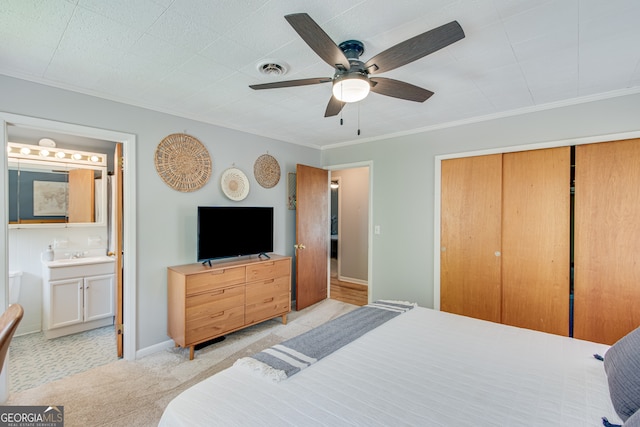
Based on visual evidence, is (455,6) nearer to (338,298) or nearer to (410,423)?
(410,423)

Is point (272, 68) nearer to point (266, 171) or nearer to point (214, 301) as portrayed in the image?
point (266, 171)

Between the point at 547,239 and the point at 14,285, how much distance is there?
5423mm

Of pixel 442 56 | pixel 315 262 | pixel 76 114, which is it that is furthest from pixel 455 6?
pixel 315 262

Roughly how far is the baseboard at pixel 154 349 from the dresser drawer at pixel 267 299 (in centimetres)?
78

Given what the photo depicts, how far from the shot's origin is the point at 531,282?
289cm

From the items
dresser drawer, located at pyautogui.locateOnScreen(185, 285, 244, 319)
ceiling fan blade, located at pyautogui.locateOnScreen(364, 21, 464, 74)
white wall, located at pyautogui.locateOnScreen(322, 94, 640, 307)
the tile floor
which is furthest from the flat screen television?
ceiling fan blade, located at pyautogui.locateOnScreen(364, 21, 464, 74)

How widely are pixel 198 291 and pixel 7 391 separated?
4.64 feet

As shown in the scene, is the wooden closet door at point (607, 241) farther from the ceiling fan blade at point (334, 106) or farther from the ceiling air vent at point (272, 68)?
the ceiling air vent at point (272, 68)

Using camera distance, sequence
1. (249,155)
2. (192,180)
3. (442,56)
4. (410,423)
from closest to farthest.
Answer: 1. (410,423)
2. (442,56)
3. (192,180)
4. (249,155)

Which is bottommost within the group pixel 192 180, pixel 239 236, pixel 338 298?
pixel 338 298

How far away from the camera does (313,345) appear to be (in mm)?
1728

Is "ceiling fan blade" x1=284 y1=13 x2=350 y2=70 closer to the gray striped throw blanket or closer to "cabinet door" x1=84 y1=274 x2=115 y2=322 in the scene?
the gray striped throw blanket

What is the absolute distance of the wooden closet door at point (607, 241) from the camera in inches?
95.8

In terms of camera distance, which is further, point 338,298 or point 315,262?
point 338,298
